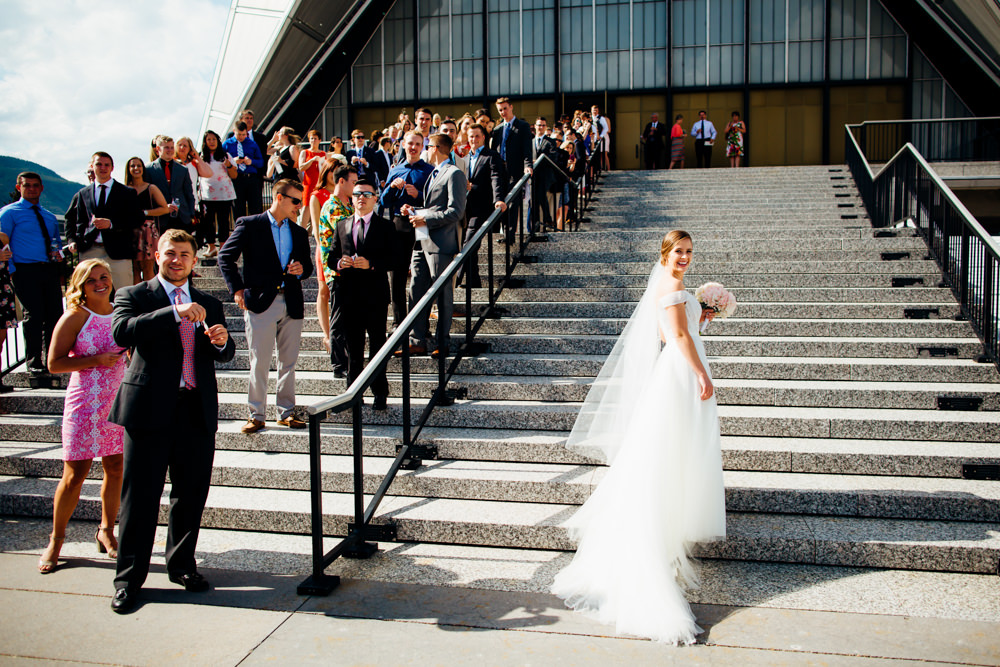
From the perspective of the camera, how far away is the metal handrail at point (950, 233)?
665 cm

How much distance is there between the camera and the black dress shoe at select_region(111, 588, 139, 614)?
3.97 m

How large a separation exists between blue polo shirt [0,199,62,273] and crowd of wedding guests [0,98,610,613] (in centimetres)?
1

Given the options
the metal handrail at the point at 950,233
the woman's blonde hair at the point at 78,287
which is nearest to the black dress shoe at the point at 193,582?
the woman's blonde hair at the point at 78,287

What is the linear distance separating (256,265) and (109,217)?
2643mm

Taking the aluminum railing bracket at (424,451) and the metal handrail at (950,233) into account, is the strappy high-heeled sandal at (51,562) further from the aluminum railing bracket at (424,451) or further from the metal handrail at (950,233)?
the metal handrail at (950,233)

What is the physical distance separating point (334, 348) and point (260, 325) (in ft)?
3.01

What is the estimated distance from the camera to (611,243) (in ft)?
32.0

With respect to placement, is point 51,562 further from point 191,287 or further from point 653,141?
Result: point 653,141

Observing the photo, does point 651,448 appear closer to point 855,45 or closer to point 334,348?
point 334,348

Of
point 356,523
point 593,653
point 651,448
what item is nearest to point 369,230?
point 356,523

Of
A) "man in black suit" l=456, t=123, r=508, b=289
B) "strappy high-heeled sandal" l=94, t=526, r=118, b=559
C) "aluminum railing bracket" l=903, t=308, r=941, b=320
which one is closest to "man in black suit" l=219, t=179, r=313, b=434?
"strappy high-heeled sandal" l=94, t=526, r=118, b=559

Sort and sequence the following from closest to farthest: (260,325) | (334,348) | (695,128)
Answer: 1. (260,325)
2. (334,348)
3. (695,128)

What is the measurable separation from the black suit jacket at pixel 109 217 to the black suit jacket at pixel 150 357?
388cm

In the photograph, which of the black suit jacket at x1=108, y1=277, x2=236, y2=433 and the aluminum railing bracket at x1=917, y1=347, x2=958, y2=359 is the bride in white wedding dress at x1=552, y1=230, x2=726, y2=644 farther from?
the aluminum railing bracket at x1=917, y1=347, x2=958, y2=359
